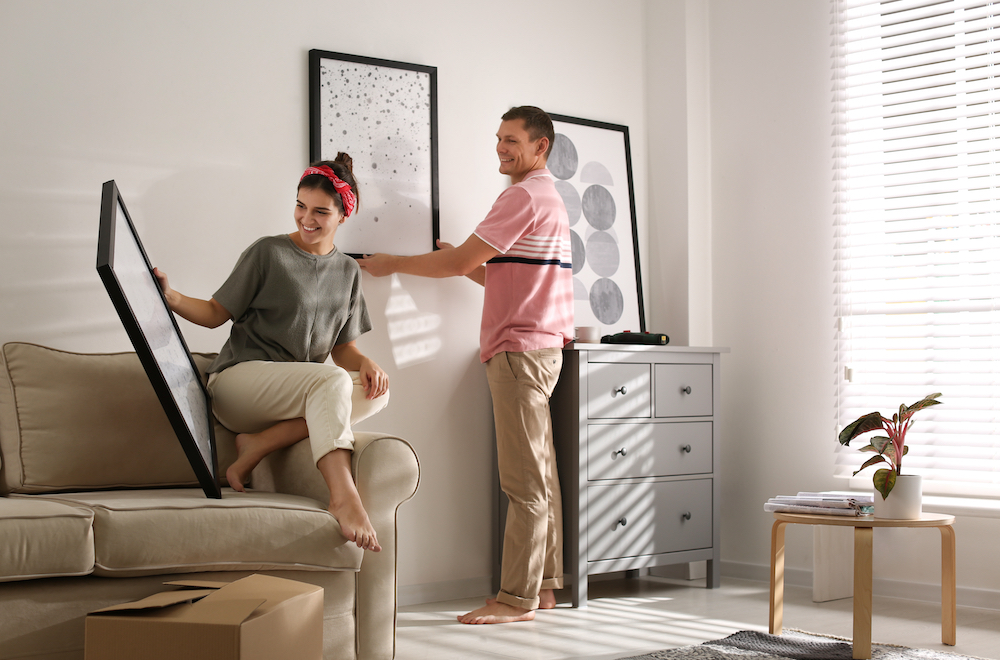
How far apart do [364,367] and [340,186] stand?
54 centimetres

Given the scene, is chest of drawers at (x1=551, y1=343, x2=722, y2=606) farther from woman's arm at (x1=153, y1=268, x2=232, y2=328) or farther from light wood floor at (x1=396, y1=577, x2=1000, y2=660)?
woman's arm at (x1=153, y1=268, x2=232, y2=328)

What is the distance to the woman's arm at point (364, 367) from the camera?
257cm

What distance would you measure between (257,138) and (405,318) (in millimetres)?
784

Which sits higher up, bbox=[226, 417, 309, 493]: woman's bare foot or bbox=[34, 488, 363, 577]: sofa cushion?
bbox=[226, 417, 309, 493]: woman's bare foot

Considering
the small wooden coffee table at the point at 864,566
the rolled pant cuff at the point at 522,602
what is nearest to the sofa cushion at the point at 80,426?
the rolled pant cuff at the point at 522,602

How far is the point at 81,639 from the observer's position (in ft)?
5.65

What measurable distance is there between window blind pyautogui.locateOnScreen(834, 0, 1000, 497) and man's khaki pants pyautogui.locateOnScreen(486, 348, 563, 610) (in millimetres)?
1255

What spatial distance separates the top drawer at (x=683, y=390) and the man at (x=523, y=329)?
44cm

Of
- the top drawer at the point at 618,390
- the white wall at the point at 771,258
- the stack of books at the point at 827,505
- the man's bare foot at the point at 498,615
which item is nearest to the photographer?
the stack of books at the point at 827,505

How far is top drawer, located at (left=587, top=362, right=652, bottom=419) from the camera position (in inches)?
121

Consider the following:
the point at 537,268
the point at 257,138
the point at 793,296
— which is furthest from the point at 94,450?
the point at 793,296

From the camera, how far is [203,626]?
1530mm

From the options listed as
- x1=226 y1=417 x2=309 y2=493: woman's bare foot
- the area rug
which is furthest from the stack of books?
x1=226 y1=417 x2=309 y2=493: woman's bare foot

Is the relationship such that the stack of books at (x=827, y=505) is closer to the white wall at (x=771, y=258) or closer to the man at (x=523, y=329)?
the man at (x=523, y=329)
